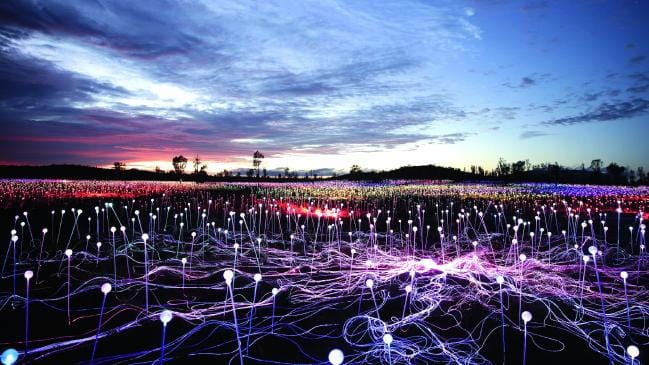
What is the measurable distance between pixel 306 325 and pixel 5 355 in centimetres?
328

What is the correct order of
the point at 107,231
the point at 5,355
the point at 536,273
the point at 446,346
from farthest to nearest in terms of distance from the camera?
the point at 107,231 < the point at 536,273 < the point at 446,346 < the point at 5,355

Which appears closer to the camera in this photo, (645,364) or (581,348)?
(645,364)

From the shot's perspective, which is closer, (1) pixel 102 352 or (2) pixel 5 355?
(2) pixel 5 355

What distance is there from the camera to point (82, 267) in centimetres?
759

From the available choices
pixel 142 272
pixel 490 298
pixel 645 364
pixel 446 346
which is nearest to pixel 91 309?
pixel 142 272

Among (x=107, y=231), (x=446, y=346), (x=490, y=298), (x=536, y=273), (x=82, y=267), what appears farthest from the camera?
(x=107, y=231)

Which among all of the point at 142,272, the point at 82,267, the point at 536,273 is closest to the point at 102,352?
the point at 142,272

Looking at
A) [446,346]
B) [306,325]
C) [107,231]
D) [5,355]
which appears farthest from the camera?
[107,231]

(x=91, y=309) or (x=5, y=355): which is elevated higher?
(x=5, y=355)

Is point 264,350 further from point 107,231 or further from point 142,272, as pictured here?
point 107,231

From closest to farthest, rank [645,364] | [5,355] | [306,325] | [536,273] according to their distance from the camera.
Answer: [5,355]
[645,364]
[306,325]
[536,273]

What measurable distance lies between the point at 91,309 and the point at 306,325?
9.90ft

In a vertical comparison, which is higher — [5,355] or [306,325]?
[5,355]

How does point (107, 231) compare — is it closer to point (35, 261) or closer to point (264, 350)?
point (35, 261)
